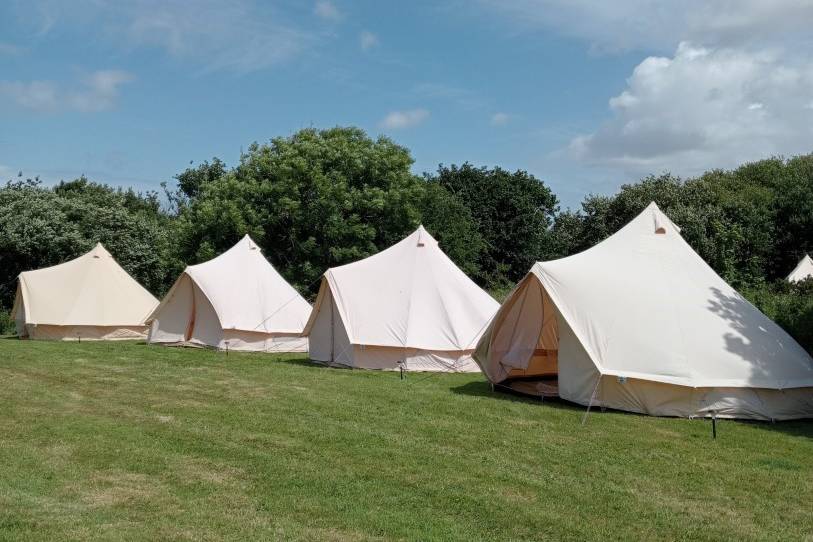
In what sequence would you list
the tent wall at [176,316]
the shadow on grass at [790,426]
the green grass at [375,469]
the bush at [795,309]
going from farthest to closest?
the tent wall at [176,316] → the bush at [795,309] → the shadow on grass at [790,426] → the green grass at [375,469]

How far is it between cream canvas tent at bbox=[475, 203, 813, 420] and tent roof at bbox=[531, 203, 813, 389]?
16mm

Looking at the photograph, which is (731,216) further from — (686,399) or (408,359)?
(686,399)

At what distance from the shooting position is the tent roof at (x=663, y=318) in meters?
11.6

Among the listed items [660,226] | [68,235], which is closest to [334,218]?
[68,235]

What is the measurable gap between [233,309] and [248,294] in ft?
2.32

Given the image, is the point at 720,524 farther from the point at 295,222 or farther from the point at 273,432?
the point at 295,222

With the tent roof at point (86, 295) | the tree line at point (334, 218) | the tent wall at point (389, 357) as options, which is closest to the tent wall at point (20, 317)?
the tent roof at point (86, 295)

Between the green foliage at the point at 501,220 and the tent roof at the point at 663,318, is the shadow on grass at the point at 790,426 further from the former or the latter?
the green foliage at the point at 501,220

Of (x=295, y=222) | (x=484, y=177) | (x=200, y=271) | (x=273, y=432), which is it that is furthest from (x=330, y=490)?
(x=484, y=177)

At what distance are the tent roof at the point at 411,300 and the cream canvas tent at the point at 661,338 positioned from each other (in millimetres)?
3449

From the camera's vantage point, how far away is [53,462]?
817 centimetres

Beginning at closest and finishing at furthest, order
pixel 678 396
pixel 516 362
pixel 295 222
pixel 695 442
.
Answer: pixel 695 442 → pixel 678 396 → pixel 516 362 → pixel 295 222

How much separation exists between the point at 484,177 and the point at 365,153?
11612mm

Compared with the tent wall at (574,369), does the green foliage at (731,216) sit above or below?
above
